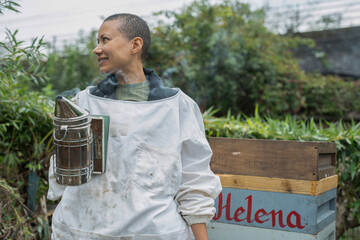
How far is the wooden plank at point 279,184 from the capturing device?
2.36m

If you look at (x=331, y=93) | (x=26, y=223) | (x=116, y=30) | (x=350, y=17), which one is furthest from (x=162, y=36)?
(x=350, y=17)

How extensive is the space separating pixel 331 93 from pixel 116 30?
356 inches

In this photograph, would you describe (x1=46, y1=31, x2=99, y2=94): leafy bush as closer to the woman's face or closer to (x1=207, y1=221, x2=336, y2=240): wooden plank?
(x1=207, y1=221, x2=336, y2=240): wooden plank

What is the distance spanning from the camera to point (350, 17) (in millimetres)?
15328

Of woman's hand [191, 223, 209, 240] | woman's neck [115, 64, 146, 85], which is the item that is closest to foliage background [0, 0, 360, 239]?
woman's neck [115, 64, 146, 85]

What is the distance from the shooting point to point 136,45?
160 centimetres

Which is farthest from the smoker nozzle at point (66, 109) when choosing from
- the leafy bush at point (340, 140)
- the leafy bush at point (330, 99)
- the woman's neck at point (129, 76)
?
the leafy bush at point (330, 99)

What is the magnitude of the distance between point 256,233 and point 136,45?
5.03 feet

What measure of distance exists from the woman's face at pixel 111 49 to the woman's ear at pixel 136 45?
26 mm

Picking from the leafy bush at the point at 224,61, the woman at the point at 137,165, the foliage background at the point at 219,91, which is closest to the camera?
the woman at the point at 137,165

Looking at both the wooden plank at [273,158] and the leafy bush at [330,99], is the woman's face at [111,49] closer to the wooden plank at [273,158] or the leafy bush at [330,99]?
the wooden plank at [273,158]

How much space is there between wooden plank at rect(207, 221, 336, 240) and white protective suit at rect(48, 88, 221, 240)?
108cm

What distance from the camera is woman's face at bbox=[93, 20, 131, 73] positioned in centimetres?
153

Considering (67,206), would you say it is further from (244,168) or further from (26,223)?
(26,223)
